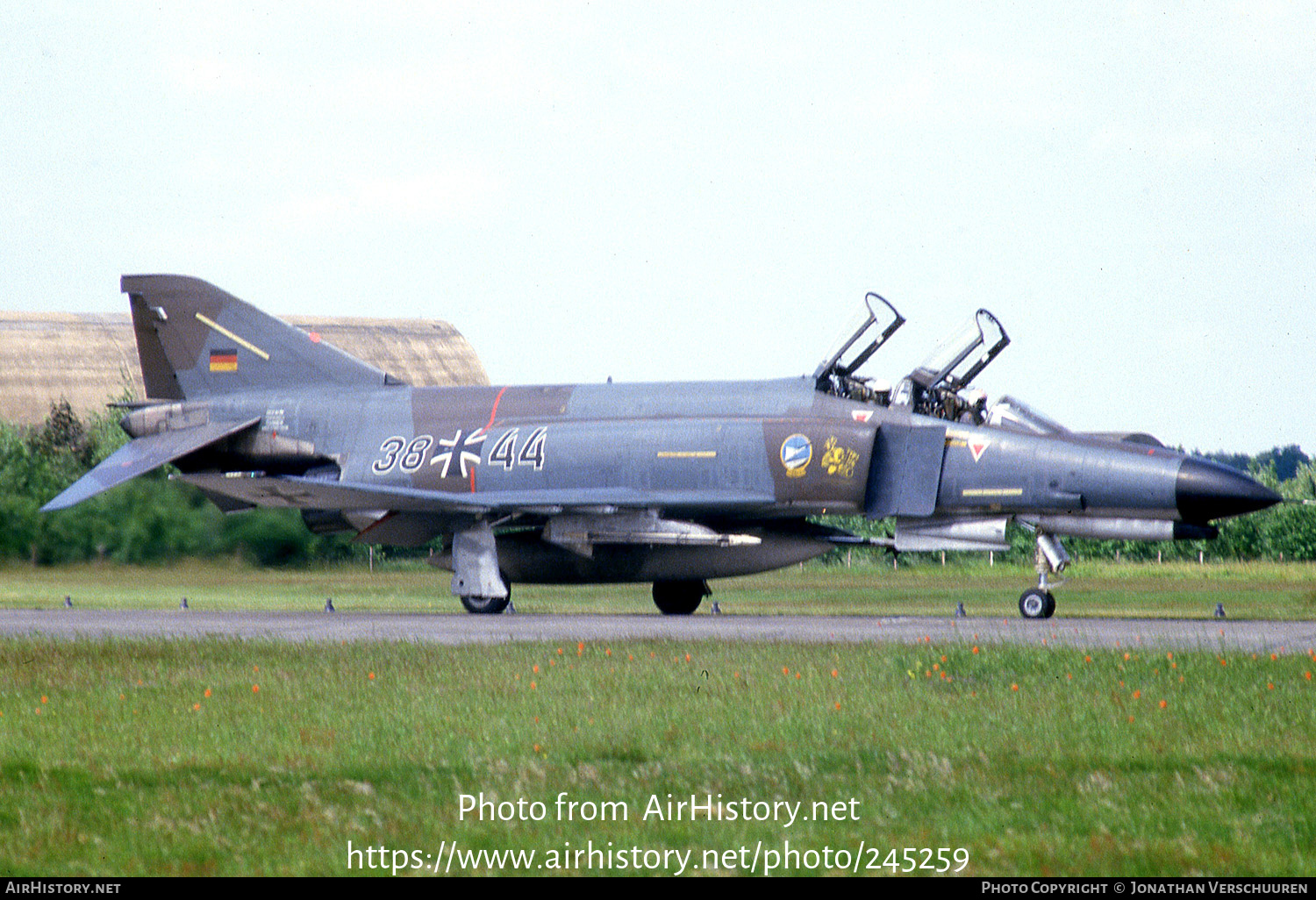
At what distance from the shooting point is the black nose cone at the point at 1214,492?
1611cm

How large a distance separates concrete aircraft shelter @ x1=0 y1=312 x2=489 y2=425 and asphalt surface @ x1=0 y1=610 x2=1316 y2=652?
26.8 meters

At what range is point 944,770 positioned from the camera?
6.59 m

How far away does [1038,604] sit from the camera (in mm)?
16734

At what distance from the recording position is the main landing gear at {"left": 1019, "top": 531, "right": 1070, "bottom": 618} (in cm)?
1670

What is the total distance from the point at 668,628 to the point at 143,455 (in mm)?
9754

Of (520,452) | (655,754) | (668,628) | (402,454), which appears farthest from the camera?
(402,454)

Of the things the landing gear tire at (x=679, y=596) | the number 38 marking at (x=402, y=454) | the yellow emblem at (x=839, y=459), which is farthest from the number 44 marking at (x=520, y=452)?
the yellow emblem at (x=839, y=459)

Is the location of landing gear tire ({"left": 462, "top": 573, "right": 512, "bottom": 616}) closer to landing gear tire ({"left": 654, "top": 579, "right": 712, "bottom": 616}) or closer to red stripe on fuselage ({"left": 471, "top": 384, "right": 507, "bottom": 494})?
red stripe on fuselage ({"left": 471, "top": 384, "right": 507, "bottom": 494})

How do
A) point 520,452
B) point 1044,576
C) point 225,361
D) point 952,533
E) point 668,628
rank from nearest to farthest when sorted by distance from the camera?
point 668,628
point 1044,576
point 952,533
point 520,452
point 225,361

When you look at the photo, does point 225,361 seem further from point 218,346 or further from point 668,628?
point 668,628

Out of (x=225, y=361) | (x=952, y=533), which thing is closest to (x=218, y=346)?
(x=225, y=361)
